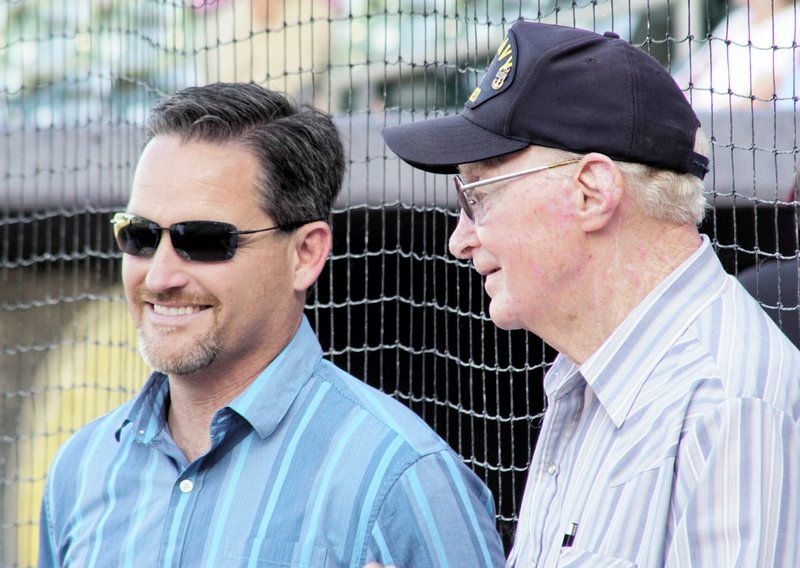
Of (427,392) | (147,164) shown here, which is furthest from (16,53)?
(147,164)

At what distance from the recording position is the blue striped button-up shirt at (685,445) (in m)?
1.50

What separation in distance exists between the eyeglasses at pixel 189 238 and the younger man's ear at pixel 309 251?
0.34ft

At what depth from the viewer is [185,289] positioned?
7.68 ft

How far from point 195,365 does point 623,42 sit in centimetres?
106

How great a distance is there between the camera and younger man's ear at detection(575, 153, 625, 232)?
5.94ft

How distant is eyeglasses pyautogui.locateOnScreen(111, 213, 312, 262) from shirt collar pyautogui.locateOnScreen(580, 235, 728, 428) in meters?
0.89

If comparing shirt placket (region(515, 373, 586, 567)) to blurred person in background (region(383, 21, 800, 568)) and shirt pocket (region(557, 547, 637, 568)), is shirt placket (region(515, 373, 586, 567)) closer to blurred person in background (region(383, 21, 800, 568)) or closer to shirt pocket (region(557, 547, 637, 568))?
Answer: blurred person in background (region(383, 21, 800, 568))

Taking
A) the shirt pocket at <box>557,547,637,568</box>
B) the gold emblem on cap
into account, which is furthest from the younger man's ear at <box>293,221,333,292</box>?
the shirt pocket at <box>557,547,637,568</box>

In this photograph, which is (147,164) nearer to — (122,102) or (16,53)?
(122,102)

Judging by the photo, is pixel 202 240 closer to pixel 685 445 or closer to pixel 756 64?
pixel 685 445

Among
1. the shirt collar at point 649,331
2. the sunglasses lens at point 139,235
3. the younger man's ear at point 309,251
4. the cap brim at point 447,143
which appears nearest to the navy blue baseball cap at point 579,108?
the cap brim at point 447,143

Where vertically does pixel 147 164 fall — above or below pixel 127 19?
below

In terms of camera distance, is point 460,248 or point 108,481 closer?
point 460,248

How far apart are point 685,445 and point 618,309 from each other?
0.32 m
